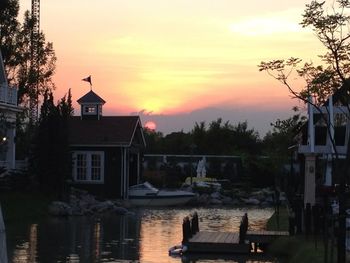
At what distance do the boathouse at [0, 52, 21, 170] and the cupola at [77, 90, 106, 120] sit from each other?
774 cm

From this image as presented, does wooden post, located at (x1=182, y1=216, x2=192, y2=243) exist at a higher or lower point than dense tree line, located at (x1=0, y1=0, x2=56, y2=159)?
lower

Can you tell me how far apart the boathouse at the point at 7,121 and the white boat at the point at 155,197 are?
7.57 metres

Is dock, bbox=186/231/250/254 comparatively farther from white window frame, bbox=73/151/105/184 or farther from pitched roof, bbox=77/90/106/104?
pitched roof, bbox=77/90/106/104

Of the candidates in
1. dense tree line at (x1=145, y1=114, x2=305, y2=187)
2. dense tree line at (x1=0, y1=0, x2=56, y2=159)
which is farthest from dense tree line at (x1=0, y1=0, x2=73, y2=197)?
dense tree line at (x1=145, y1=114, x2=305, y2=187)

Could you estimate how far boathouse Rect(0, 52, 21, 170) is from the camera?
31.4 m

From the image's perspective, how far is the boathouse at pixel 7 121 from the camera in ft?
103

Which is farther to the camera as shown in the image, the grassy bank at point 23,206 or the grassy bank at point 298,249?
the grassy bank at point 23,206

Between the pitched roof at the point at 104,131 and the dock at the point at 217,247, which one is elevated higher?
the pitched roof at the point at 104,131

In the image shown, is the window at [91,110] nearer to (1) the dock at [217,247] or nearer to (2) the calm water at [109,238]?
(2) the calm water at [109,238]

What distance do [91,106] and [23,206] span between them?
15.3 meters

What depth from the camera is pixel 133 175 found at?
44000mm

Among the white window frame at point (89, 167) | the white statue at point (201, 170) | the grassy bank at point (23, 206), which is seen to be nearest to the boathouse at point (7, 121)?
the grassy bank at point (23, 206)

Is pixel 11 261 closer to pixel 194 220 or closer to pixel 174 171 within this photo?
pixel 194 220

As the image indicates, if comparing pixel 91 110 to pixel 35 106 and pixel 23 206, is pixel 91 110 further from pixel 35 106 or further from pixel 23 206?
pixel 23 206
